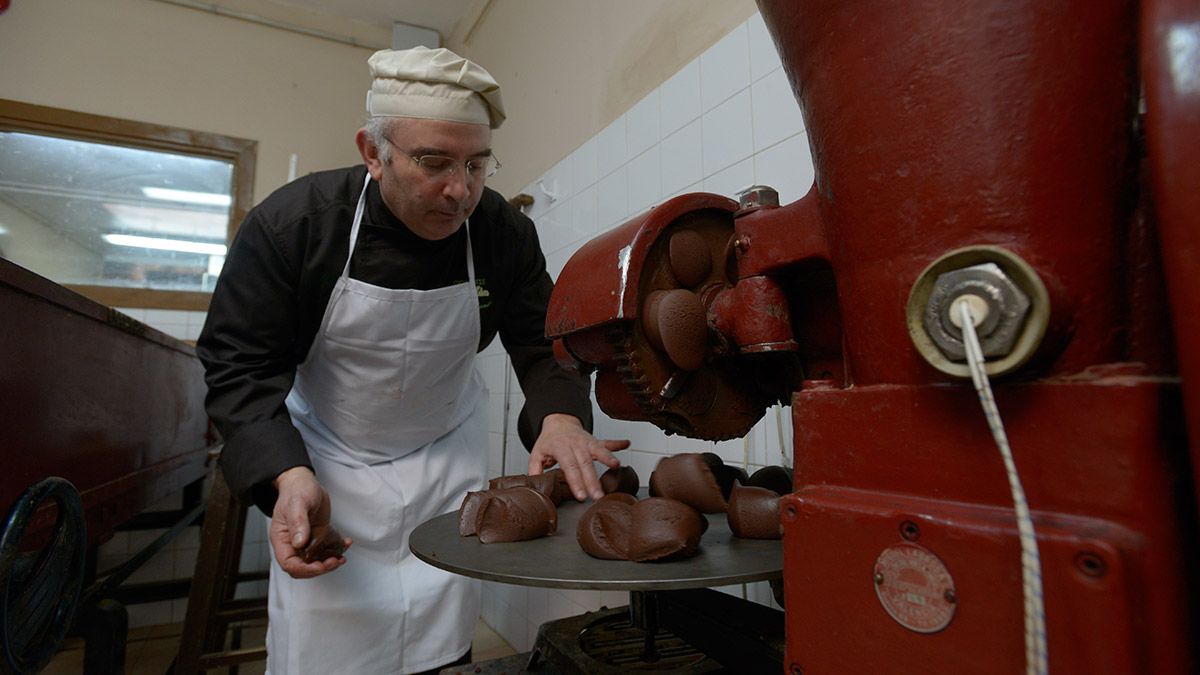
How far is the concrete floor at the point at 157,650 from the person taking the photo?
8.60 ft

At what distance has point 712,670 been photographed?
2.66 feet

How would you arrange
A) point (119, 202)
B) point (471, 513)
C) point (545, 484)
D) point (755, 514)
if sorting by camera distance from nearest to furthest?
point (755, 514)
point (471, 513)
point (545, 484)
point (119, 202)

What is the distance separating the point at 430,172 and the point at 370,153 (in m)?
0.23

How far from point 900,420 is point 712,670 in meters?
0.51

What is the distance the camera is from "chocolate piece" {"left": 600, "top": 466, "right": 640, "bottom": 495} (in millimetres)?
1093

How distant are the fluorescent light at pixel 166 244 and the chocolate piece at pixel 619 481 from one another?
3447 millimetres

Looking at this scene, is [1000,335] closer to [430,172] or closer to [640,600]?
[640,600]

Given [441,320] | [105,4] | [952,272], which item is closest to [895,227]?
[952,272]

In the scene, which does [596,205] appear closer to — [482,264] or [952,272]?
[482,264]

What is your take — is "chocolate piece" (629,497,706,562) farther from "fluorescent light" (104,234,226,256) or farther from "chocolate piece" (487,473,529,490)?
"fluorescent light" (104,234,226,256)

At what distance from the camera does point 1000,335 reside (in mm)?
387

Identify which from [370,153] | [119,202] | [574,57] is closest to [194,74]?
[119,202]

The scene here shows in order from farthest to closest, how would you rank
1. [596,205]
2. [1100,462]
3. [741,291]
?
[596,205] < [741,291] < [1100,462]

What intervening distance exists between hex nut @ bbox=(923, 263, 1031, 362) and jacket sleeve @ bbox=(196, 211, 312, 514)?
1.22 m
